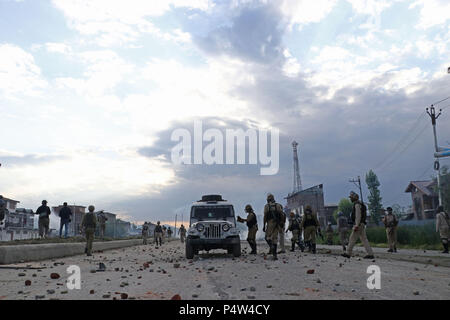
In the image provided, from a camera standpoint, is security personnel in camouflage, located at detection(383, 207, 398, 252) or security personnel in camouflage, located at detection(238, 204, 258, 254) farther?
security personnel in camouflage, located at detection(383, 207, 398, 252)

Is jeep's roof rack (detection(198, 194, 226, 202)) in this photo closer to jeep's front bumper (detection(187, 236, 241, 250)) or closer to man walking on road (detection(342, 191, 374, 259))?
jeep's front bumper (detection(187, 236, 241, 250))

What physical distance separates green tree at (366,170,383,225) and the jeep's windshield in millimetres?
92769

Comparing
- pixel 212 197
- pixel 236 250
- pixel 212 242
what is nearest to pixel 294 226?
pixel 212 197

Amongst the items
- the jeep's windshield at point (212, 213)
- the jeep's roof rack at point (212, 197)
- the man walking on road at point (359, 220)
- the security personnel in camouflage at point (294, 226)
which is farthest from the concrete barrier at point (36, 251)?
the man walking on road at point (359, 220)

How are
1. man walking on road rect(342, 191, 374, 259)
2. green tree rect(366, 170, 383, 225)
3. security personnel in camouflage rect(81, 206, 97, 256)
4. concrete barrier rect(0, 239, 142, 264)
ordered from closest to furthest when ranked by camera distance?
concrete barrier rect(0, 239, 142, 264) < man walking on road rect(342, 191, 374, 259) < security personnel in camouflage rect(81, 206, 97, 256) < green tree rect(366, 170, 383, 225)

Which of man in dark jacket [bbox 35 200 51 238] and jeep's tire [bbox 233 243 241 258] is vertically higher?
man in dark jacket [bbox 35 200 51 238]

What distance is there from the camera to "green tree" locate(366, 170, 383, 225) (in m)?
99.0

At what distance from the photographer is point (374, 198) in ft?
335

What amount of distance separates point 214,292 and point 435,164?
37349 mm

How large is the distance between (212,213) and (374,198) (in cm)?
9665

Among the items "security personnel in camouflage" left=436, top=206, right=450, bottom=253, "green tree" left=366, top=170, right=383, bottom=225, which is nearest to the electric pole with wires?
"security personnel in camouflage" left=436, top=206, right=450, bottom=253

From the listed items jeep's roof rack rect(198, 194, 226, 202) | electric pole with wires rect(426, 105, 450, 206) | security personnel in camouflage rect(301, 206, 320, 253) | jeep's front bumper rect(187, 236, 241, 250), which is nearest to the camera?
jeep's front bumper rect(187, 236, 241, 250)

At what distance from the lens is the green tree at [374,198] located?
325ft
